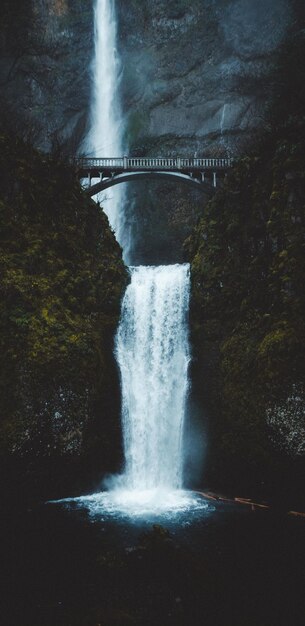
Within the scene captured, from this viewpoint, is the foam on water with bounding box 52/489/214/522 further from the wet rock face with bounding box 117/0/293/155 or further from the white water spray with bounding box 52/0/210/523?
the wet rock face with bounding box 117/0/293/155

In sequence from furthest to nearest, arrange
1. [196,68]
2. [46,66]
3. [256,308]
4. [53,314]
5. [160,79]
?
[46,66] < [160,79] < [196,68] < [256,308] < [53,314]

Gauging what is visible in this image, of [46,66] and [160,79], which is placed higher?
[46,66]

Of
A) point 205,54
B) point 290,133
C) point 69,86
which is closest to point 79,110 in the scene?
point 69,86

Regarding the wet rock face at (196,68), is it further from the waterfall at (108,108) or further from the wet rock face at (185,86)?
the waterfall at (108,108)

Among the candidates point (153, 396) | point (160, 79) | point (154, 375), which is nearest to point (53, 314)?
point (154, 375)

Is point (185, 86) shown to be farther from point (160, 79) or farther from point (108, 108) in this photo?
point (108, 108)

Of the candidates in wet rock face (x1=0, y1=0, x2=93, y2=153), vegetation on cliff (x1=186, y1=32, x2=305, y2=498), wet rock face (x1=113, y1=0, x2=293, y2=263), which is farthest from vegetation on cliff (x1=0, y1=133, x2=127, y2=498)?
wet rock face (x1=0, y1=0, x2=93, y2=153)

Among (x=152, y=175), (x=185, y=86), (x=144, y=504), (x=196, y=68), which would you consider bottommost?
(x=144, y=504)

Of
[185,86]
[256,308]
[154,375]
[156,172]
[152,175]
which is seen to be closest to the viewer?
[256,308]
